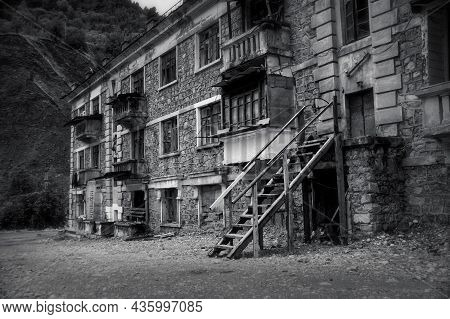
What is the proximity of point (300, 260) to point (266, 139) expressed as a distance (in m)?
4.83

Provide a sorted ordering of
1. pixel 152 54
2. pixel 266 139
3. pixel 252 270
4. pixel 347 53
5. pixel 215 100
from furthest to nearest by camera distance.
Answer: pixel 152 54 → pixel 215 100 → pixel 266 139 → pixel 347 53 → pixel 252 270

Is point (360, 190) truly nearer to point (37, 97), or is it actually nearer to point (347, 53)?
point (347, 53)

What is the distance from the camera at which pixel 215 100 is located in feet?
52.9

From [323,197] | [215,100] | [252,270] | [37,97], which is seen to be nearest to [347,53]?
[323,197]

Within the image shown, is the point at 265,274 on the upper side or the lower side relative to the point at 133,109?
lower

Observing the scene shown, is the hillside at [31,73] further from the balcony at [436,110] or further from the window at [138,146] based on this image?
the window at [138,146]

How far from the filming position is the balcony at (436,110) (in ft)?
28.7

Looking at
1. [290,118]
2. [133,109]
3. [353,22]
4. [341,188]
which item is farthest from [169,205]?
[353,22]

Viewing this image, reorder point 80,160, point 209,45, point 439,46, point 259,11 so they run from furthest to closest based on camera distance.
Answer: point 80,160, point 209,45, point 259,11, point 439,46

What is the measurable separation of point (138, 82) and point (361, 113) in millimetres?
14184

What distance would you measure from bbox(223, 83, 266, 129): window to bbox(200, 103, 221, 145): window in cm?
188

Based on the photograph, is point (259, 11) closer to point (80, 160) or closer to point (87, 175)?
point (87, 175)

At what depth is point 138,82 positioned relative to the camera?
74.2 ft

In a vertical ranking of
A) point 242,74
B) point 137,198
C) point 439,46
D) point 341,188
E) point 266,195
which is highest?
point 242,74
